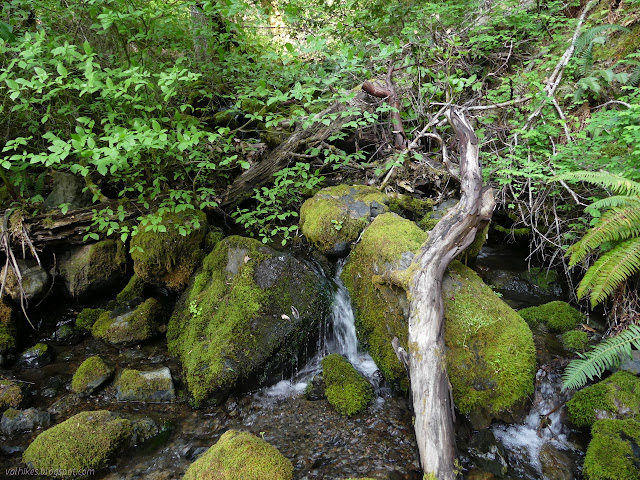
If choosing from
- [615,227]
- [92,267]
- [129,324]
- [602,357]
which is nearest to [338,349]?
[602,357]

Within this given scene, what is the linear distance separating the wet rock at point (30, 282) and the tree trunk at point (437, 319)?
5.88 metres

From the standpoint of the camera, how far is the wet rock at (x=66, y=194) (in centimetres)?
596

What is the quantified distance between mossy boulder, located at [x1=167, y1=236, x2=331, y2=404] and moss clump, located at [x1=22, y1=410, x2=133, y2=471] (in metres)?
0.89

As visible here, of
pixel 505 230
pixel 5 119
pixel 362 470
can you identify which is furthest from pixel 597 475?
pixel 5 119

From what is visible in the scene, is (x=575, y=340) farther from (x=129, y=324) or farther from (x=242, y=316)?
(x=129, y=324)

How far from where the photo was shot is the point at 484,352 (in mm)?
3748

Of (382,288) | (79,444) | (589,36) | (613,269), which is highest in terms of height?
(589,36)

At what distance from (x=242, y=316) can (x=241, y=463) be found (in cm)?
199

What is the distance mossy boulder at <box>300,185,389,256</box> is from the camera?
5.43 meters

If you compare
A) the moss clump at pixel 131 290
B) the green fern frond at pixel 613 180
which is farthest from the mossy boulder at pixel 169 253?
the green fern frond at pixel 613 180

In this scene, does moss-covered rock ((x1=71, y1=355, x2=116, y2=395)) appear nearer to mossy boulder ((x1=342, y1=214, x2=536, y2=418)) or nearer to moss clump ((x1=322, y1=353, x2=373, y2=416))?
moss clump ((x1=322, y1=353, x2=373, y2=416))

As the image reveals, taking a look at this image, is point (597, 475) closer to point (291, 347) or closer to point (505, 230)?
point (291, 347)

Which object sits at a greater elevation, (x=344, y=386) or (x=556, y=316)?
(x=344, y=386)

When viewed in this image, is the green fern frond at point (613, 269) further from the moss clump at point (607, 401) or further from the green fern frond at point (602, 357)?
the moss clump at point (607, 401)
